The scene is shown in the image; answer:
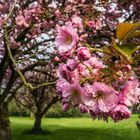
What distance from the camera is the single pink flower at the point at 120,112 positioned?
203cm

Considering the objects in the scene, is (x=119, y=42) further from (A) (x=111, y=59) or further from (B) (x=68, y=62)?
(B) (x=68, y=62)

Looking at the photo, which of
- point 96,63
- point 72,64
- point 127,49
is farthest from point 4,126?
point 127,49

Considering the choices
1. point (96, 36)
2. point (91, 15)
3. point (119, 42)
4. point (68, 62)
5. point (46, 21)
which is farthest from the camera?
point (96, 36)

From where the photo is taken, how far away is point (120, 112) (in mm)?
2045

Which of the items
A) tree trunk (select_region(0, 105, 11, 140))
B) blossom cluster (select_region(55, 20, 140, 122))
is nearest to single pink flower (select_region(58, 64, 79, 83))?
blossom cluster (select_region(55, 20, 140, 122))

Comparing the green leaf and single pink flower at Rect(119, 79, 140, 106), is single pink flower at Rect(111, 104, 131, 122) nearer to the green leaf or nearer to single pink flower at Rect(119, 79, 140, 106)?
single pink flower at Rect(119, 79, 140, 106)

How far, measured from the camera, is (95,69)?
215cm

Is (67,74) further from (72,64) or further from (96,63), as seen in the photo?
(96,63)

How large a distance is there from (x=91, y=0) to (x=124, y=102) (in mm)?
10754

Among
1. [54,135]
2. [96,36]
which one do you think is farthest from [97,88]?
[54,135]

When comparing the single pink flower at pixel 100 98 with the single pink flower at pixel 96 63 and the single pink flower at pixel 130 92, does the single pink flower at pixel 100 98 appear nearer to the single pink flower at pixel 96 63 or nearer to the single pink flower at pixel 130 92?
the single pink flower at pixel 130 92

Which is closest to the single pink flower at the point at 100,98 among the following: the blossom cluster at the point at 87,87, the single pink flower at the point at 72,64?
the blossom cluster at the point at 87,87

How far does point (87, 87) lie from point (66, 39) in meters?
0.27

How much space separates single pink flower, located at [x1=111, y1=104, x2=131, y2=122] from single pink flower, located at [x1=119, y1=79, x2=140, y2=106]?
0.03 m
